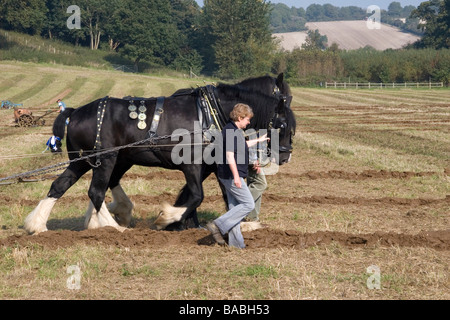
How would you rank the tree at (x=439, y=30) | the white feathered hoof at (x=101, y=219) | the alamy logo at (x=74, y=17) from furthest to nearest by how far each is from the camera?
the tree at (x=439, y=30)
the alamy logo at (x=74, y=17)
the white feathered hoof at (x=101, y=219)

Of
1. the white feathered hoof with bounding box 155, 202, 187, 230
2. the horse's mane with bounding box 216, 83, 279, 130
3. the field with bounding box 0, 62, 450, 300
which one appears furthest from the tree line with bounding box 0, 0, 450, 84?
the white feathered hoof with bounding box 155, 202, 187, 230

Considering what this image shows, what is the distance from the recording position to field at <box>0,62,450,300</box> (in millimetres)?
5887

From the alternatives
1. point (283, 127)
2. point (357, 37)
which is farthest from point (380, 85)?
point (357, 37)

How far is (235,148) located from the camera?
23.7 feet

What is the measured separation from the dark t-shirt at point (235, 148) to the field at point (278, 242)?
37.5 inches

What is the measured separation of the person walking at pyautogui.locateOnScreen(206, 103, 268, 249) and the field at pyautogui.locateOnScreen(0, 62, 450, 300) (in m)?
0.25

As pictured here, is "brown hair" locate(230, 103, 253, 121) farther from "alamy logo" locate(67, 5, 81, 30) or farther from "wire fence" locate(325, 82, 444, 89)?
"alamy logo" locate(67, 5, 81, 30)

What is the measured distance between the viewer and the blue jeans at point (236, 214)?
732cm

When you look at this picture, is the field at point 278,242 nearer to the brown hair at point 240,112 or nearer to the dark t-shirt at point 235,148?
the dark t-shirt at point 235,148

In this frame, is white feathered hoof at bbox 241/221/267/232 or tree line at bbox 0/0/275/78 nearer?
white feathered hoof at bbox 241/221/267/232

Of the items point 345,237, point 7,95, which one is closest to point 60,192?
point 345,237

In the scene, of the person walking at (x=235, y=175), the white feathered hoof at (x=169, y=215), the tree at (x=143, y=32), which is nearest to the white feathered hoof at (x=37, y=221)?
the white feathered hoof at (x=169, y=215)

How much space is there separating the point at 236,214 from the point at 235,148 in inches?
31.6
